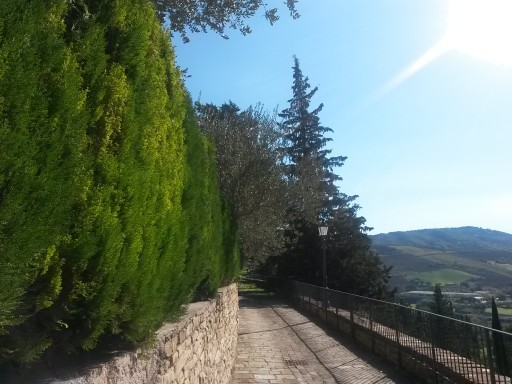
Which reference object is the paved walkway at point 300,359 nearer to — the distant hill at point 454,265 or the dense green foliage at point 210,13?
the dense green foliage at point 210,13

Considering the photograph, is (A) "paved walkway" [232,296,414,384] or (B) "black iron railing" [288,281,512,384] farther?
(A) "paved walkway" [232,296,414,384]

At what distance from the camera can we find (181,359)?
15.3ft

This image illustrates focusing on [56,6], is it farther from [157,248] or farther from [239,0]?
[239,0]

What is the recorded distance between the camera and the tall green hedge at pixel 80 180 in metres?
2.21

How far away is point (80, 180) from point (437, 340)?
7.30m

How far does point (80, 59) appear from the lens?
3.02 m

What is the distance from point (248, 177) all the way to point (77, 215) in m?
15.1

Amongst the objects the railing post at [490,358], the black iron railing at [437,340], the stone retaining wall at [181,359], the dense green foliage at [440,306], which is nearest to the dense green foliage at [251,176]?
the black iron railing at [437,340]

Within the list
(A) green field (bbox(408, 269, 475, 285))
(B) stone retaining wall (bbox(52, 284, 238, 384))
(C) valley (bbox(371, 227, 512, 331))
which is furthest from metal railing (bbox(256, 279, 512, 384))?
(A) green field (bbox(408, 269, 475, 285))

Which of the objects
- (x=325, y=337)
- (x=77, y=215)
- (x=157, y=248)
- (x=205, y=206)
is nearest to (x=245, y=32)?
(x=205, y=206)

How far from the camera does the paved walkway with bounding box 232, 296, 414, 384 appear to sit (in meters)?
9.28

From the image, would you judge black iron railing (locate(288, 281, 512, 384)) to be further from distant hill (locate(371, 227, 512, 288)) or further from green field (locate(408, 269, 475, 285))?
green field (locate(408, 269, 475, 285))

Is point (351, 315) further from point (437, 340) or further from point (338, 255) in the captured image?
point (338, 255)

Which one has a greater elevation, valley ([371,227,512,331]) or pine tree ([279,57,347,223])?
pine tree ([279,57,347,223])
